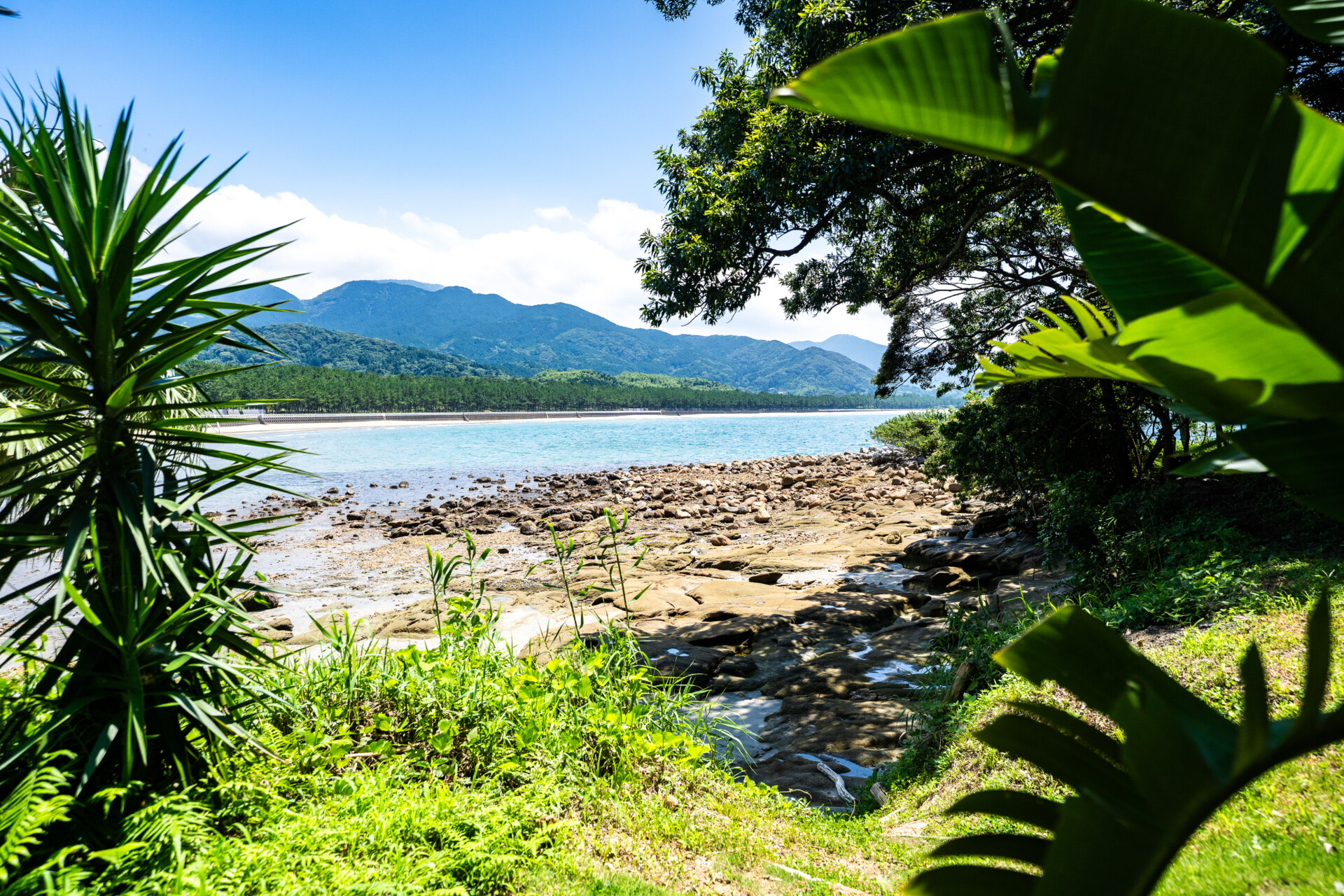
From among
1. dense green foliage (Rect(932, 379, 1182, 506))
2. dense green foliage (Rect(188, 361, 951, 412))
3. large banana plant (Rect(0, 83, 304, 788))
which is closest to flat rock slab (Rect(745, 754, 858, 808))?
large banana plant (Rect(0, 83, 304, 788))

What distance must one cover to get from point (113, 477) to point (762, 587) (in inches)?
305

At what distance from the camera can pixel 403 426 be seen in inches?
2447

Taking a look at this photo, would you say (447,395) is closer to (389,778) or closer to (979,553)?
(979,553)

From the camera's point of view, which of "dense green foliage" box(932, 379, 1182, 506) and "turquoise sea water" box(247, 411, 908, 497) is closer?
"dense green foliage" box(932, 379, 1182, 506)

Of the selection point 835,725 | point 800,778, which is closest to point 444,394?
point 835,725

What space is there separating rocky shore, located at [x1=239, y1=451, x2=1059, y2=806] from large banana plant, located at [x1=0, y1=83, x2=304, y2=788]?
6.12 feet

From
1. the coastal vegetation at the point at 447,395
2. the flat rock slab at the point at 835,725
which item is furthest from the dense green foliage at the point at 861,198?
the coastal vegetation at the point at 447,395

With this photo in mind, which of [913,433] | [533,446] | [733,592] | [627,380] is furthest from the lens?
[627,380]

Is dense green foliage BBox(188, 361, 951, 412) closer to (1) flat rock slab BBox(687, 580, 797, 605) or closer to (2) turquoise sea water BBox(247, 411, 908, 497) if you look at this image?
(2) turquoise sea water BBox(247, 411, 908, 497)

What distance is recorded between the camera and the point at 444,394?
73625 millimetres

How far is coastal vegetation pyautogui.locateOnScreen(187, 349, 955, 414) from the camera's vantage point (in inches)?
2459

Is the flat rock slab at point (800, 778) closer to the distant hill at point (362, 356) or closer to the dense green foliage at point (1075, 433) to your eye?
the dense green foliage at point (1075, 433)

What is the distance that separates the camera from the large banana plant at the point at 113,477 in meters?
2.26

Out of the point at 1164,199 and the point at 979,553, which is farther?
the point at 979,553
